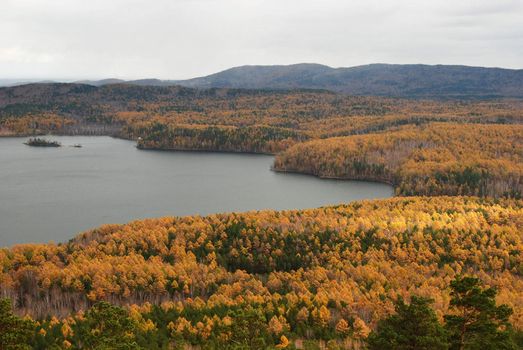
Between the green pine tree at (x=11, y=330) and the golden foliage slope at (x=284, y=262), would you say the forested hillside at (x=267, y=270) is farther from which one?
the green pine tree at (x=11, y=330)

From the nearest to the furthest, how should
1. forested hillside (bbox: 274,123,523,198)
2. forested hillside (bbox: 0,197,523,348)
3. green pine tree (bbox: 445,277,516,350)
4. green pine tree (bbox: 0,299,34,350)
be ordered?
1. green pine tree (bbox: 0,299,34,350)
2. green pine tree (bbox: 445,277,516,350)
3. forested hillside (bbox: 0,197,523,348)
4. forested hillside (bbox: 274,123,523,198)

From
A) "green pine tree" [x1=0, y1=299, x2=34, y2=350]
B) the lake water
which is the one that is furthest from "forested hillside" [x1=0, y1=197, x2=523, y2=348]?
the lake water

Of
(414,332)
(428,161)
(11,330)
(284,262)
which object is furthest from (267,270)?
(428,161)

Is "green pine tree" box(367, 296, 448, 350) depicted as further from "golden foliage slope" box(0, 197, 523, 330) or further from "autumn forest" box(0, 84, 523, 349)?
"golden foliage slope" box(0, 197, 523, 330)

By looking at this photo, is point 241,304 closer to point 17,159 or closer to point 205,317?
point 205,317

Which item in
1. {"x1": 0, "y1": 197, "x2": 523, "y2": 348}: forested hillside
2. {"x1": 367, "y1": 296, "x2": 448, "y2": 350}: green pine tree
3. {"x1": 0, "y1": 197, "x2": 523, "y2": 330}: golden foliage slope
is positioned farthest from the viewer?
{"x1": 0, "y1": 197, "x2": 523, "y2": 330}: golden foliage slope

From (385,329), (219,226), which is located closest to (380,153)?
(219,226)
